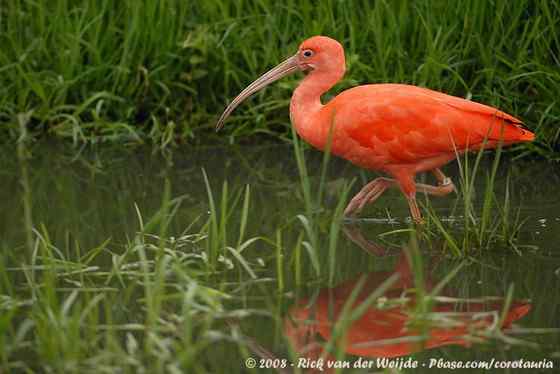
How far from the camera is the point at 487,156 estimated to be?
8859 millimetres

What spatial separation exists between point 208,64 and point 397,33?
4.75 ft

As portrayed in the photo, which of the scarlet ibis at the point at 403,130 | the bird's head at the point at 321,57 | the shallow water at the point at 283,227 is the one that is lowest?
the shallow water at the point at 283,227

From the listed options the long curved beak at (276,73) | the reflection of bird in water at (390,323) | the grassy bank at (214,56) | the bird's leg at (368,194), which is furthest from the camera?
the grassy bank at (214,56)

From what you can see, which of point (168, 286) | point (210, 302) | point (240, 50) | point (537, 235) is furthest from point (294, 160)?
point (210, 302)

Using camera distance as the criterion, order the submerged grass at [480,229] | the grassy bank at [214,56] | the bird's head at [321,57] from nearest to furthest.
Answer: the submerged grass at [480,229] < the bird's head at [321,57] < the grassy bank at [214,56]

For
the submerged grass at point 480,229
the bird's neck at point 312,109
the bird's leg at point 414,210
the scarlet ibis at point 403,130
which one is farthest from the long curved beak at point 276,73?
the submerged grass at point 480,229

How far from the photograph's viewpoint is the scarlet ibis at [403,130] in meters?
7.30

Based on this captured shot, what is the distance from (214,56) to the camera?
9.52 meters

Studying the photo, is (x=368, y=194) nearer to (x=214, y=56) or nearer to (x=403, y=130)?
(x=403, y=130)

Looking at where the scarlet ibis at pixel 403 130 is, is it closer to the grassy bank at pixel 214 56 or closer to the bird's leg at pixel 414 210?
the bird's leg at pixel 414 210

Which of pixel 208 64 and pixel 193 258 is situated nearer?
pixel 193 258

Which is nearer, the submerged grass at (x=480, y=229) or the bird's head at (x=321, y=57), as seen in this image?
the submerged grass at (x=480, y=229)

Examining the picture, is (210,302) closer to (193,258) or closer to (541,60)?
(193,258)

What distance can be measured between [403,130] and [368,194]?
507 mm
